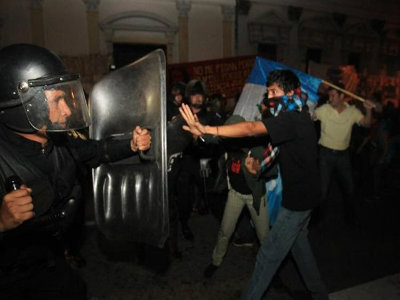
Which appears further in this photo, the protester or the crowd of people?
the protester

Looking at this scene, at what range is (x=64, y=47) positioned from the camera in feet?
31.7

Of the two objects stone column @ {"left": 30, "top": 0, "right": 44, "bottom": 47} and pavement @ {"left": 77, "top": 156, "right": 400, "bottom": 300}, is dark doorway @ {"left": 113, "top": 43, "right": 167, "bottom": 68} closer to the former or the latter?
stone column @ {"left": 30, "top": 0, "right": 44, "bottom": 47}

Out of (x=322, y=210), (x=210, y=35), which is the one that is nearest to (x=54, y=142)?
(x=322, y=210)

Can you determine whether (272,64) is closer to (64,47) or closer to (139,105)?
(139,105)

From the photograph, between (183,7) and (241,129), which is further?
(183,7)

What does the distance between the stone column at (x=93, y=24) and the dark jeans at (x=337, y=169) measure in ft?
25.7

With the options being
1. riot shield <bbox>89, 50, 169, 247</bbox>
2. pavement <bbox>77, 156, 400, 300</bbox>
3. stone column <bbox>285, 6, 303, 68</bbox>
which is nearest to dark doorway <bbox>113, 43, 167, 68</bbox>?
stone column <bbox>285, 6, 303, 68</bbox>

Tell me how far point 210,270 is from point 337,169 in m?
2.32

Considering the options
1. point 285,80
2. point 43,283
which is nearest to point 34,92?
point 43,283

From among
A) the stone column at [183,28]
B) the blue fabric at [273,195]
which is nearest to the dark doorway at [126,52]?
the stone column at [183,28]

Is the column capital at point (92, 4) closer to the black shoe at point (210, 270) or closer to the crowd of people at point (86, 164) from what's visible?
the crowd of people at point (86, 164)

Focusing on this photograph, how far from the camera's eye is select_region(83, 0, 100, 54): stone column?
9.88m

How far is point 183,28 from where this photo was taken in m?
11.2

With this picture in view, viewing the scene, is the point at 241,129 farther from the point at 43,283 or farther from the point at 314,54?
the point at 314,54
